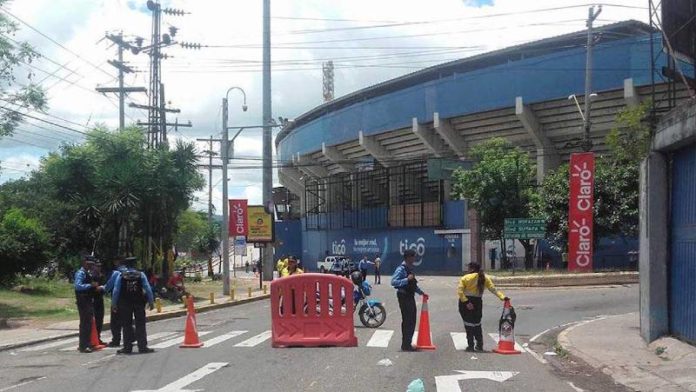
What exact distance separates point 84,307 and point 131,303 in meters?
0.96

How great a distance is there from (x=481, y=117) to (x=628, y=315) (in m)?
31.3

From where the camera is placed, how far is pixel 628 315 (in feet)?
62.5

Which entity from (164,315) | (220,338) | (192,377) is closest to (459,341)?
(220,338)

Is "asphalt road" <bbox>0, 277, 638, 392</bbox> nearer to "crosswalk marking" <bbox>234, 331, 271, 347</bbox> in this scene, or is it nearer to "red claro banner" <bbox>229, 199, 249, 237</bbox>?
"crosswalk marking" <bbox>234, 331, 271, 347</bbox>

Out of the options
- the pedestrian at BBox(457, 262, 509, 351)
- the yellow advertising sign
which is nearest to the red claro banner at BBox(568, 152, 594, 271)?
the yellow advertising sign

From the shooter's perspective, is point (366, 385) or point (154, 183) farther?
point (154, 183)

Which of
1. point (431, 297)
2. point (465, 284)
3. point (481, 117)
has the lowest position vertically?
point (431, 297)

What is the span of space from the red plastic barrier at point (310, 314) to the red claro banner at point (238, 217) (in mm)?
22370

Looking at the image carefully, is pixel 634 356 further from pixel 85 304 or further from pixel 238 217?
pixel 238 217

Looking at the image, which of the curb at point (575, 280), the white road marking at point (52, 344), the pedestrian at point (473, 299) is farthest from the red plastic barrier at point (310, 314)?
the curb at point (575, 280)

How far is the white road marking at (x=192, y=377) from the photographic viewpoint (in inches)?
372

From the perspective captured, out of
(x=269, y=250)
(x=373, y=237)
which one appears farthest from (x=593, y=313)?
(x=373, y=237)

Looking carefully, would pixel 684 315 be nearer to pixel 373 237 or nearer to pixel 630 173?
pixel 630 173

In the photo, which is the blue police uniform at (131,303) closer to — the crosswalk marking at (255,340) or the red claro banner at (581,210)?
the crosswalk marking at (255,340)
